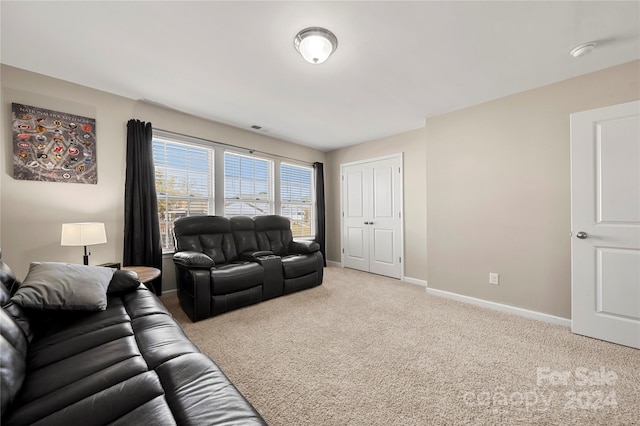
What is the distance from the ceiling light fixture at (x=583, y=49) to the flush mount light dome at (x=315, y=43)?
195 cm

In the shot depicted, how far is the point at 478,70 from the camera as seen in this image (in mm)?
2334

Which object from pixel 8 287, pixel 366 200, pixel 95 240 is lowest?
pixel 8 287

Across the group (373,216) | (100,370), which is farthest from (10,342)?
(373,216)

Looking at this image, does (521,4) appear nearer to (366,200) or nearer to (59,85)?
(366,200)

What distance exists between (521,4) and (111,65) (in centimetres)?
329

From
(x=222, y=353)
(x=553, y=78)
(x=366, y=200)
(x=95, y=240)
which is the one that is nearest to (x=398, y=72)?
(x=553, y=78)

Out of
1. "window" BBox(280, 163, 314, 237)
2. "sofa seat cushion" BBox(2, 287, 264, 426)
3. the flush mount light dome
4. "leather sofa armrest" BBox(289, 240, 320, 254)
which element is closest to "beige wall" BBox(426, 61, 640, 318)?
"leather sofa armrest" BBox(289, 240, 320, 254)

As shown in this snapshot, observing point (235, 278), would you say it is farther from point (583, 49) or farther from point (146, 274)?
point (583, 49)

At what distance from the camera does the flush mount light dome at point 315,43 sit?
5.98 feet

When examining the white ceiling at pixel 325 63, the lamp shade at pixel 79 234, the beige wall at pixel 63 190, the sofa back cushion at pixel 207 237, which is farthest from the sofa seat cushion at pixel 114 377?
the white ceiling at pixel 325 63

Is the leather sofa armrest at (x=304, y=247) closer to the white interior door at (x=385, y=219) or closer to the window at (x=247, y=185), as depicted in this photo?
the window at (x=247, y=185)

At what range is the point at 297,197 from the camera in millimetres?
4992

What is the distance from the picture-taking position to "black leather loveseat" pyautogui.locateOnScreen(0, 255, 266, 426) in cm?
78

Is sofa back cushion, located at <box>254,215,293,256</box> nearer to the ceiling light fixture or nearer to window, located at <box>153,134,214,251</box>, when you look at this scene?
window, located at <box>153,134,214,251</box>
